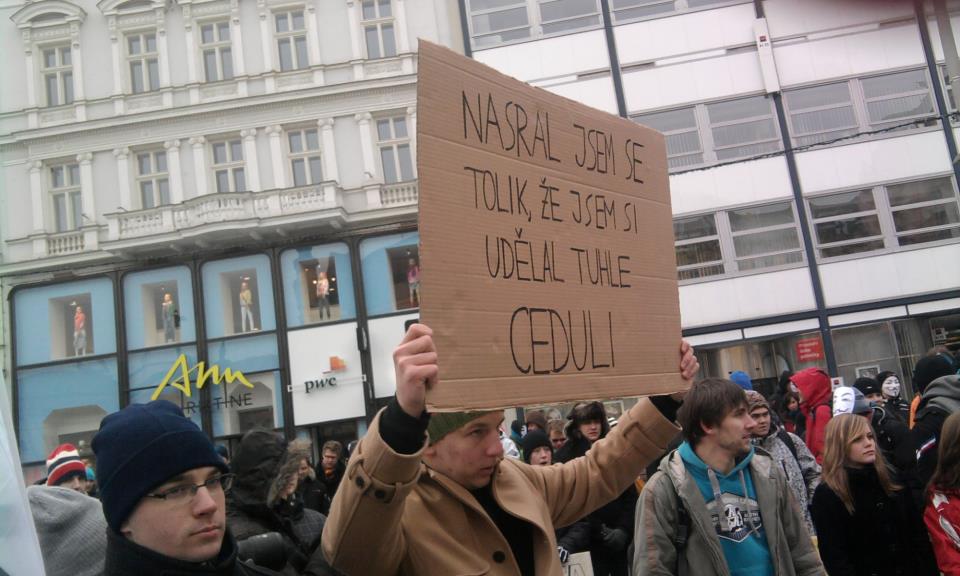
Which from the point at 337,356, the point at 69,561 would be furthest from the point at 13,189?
the point at 69,561

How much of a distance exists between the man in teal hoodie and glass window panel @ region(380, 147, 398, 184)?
58.9 feet

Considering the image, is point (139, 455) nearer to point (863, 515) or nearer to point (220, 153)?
point (863, 515)

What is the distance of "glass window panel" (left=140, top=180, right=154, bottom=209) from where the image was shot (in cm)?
2122

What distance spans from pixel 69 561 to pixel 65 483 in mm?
3691

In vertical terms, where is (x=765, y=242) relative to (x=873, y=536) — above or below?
above

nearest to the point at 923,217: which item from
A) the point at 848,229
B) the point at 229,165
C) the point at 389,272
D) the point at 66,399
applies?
the point at 848,229

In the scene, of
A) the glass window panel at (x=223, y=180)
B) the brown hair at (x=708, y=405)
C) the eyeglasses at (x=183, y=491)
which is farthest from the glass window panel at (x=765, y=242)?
the eyeglasses at (x=183, y=491)

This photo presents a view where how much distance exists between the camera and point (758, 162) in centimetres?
1928

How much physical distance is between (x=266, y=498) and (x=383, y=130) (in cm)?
1819

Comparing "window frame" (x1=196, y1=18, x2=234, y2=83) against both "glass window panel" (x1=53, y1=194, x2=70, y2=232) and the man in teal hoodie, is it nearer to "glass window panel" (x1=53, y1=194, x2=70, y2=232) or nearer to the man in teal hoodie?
"glass window panel" (x1=53, y1=194, x2=70, y2=232)

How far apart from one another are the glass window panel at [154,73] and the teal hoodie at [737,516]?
71.1 feet

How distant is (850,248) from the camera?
1894cm

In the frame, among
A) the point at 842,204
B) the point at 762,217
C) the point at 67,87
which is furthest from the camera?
the point at 67,87

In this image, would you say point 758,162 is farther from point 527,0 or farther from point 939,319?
point 527,0
